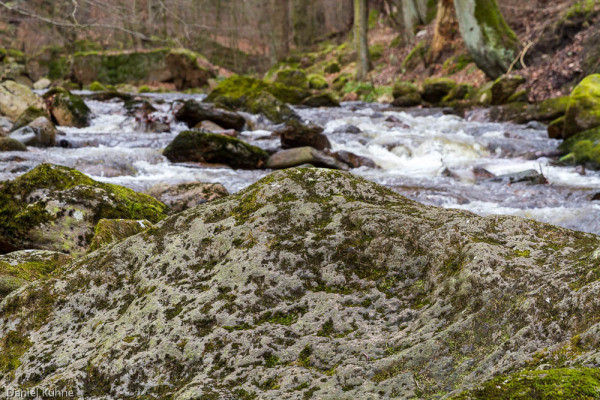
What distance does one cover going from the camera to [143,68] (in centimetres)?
3394

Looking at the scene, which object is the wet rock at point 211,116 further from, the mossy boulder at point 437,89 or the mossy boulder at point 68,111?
the mossy boulder at point 437,89

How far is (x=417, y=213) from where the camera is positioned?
79.0 inches

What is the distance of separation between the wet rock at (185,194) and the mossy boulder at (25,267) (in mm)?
3085

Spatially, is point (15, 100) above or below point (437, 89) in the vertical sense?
below

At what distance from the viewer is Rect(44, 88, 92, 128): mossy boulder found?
1410 centimetres

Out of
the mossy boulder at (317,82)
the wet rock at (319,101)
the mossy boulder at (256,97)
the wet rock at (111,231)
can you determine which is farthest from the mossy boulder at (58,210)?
the mossy boulder at (317,82)

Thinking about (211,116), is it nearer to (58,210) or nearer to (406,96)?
(406,96)

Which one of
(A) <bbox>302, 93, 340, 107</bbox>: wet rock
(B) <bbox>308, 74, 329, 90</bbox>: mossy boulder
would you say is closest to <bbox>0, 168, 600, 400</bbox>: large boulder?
(A) <bbox>302, 93, 340, 107</bbox>: wet rock

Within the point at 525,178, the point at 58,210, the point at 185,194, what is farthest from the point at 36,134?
the point at 525,178

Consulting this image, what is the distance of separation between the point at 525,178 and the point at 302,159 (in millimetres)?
4217

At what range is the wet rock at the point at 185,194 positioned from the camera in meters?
6.40

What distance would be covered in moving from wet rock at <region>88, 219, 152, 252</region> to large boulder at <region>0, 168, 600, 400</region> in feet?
1.41

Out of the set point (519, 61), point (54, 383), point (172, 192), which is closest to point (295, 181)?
point (54, 383)

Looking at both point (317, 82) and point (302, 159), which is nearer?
point (302, 159)
